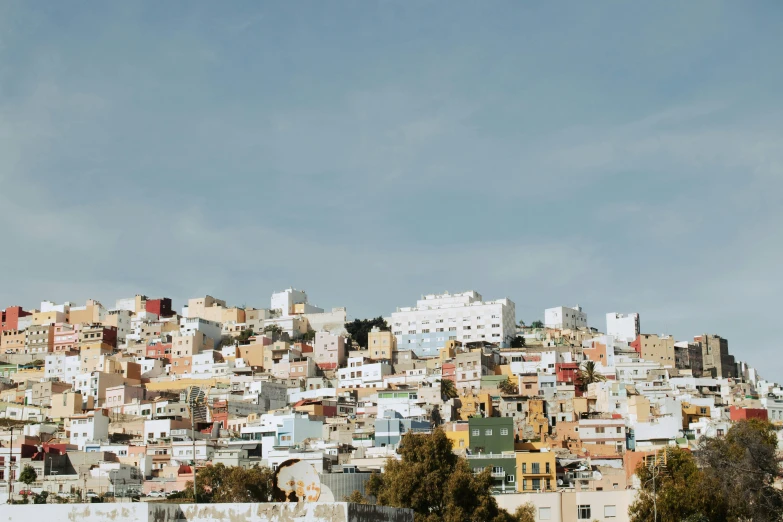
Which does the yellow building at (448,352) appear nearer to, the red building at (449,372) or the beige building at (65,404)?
the red building at (449,372)

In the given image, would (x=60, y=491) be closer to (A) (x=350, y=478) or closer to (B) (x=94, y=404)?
(A) (x=350, y=478)

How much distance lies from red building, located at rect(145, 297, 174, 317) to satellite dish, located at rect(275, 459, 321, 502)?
81361 millimetres

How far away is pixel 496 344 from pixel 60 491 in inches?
1630

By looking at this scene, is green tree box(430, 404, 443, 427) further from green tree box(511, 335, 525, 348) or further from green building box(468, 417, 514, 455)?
green tree box(511, 335, 525, 348)

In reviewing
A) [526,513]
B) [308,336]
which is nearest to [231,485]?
[526,513]

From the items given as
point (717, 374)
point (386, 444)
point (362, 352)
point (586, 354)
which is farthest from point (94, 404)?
point (717, 374)

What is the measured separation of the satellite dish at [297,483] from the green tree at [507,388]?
146ft

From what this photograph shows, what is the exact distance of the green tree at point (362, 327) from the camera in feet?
302

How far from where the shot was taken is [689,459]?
129 feet

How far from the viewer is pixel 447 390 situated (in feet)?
218

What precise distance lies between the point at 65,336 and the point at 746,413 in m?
61.2

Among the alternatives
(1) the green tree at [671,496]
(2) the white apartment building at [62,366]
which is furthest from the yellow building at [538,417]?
(2) the white apartment building at [62,366]

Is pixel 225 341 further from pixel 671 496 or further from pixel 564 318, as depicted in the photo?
pixel 671 496

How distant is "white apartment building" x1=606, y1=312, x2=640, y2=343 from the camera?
8838cm
